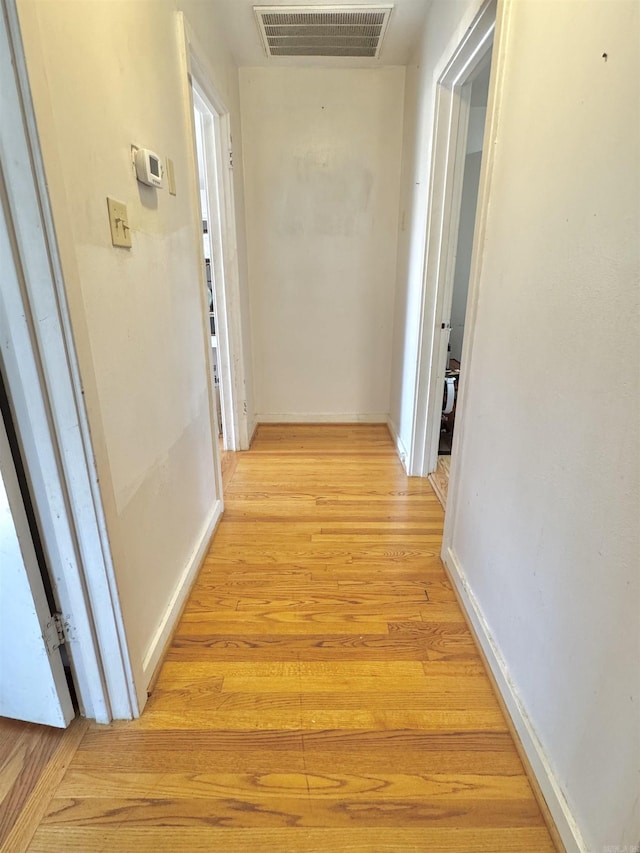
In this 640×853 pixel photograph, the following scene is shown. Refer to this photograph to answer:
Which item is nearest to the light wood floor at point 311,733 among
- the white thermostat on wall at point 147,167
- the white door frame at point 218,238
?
the white door frame at point 218,238

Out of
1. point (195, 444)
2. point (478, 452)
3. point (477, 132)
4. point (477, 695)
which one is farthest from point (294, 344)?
point (477, 695)

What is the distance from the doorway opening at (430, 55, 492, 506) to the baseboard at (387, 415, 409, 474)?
0.20 m

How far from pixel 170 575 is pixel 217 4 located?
2.58 m

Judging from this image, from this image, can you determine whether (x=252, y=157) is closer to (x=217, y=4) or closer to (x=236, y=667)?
(x=217, y=4)

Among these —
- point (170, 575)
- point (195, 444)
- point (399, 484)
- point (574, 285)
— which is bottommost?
point (399, 484)

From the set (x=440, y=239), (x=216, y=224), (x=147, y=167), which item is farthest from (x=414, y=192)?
(x=147, y=167)

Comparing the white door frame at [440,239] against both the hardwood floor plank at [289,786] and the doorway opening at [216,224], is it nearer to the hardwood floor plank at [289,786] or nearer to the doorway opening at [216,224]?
the doorway opening at [216,224]

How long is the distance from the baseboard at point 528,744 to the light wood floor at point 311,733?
30 millimetres

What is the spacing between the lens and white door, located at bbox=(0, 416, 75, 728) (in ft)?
3.17

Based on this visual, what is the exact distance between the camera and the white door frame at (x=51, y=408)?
78cm

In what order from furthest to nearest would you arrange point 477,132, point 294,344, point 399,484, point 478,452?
point 477,132
point 294,344
point 399,484
point 478,452

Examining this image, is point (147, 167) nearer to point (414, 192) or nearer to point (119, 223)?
point (119, 223)

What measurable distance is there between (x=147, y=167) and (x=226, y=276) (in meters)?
1.44

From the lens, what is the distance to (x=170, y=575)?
1513mm
